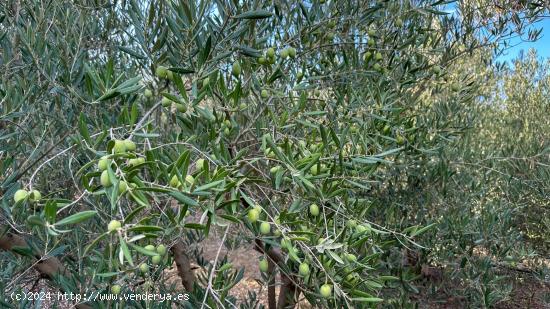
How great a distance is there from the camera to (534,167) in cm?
363

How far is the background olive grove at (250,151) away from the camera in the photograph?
1439mm

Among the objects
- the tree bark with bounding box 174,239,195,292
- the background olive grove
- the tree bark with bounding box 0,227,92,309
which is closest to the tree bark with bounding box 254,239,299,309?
the background olive grove

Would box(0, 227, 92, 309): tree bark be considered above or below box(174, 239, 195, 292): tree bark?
above

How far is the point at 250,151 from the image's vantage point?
2420 millimetres

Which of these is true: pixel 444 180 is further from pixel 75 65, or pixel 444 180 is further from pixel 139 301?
pixel 75 65

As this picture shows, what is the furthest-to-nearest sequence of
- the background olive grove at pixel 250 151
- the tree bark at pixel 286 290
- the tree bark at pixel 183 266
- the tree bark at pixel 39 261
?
1. the tree bark at pixel 183 266
2. the tree bark at pixel 286 290
3. the tree bark at pixel 39 261
4. the background olive grove at pixel 250 151

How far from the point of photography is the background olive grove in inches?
56.7

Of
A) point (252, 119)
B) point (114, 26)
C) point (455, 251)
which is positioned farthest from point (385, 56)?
point (114, 26)

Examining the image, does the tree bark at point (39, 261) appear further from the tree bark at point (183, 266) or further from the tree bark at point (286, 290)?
the tree bark at point (286, 290)

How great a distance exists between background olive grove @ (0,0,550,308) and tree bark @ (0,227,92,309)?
11 millimetres

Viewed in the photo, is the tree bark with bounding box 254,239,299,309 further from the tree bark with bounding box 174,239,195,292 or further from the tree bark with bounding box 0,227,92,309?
the tree bark with bounding box 0,227,92,309

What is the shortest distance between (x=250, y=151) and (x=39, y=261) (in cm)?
111

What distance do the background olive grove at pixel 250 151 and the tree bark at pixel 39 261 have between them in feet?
0.04

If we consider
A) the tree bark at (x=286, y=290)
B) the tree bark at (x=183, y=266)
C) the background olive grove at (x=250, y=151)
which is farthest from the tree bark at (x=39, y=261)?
the tree bark at (x=286, y=290)
